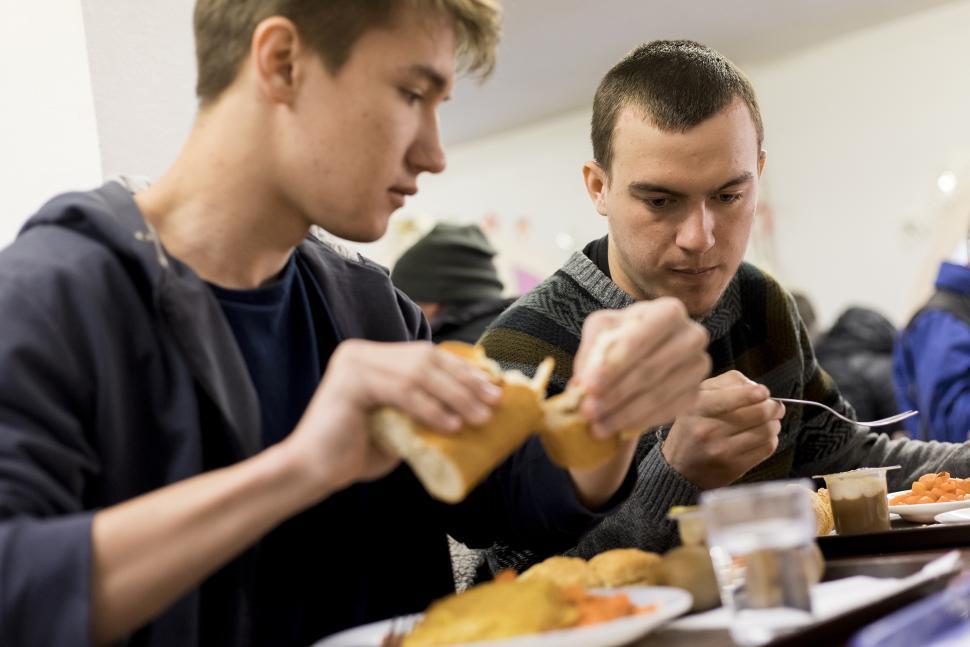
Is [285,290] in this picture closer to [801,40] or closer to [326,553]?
[326,553]

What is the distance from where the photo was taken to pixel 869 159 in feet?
26.0

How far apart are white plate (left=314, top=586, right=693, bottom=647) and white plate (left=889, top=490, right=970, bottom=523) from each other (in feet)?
2.55

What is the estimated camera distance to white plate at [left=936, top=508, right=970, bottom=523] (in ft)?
5.34

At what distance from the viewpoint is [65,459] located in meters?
1.12

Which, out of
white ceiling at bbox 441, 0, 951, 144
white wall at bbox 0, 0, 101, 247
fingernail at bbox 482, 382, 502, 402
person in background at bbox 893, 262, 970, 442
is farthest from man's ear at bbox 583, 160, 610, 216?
white ceiling at bbox 441, 0, 951, 144

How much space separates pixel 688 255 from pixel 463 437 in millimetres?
1180

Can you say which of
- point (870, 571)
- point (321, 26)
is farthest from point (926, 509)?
point (321, 26)

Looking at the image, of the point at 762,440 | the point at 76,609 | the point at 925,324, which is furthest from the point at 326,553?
the point at 925,324

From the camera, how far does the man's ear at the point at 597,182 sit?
2350 mm

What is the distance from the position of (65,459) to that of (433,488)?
0.39m

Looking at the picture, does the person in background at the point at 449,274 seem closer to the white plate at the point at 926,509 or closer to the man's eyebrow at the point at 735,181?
the man's eyebrow at the point at 735,181

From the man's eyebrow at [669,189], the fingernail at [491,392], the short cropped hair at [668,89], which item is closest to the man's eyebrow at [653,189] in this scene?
the man's eyebrow at [669,189]

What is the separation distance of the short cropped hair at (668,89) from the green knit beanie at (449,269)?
190cm

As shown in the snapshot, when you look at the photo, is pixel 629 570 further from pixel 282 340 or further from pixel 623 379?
pixel 282 340
